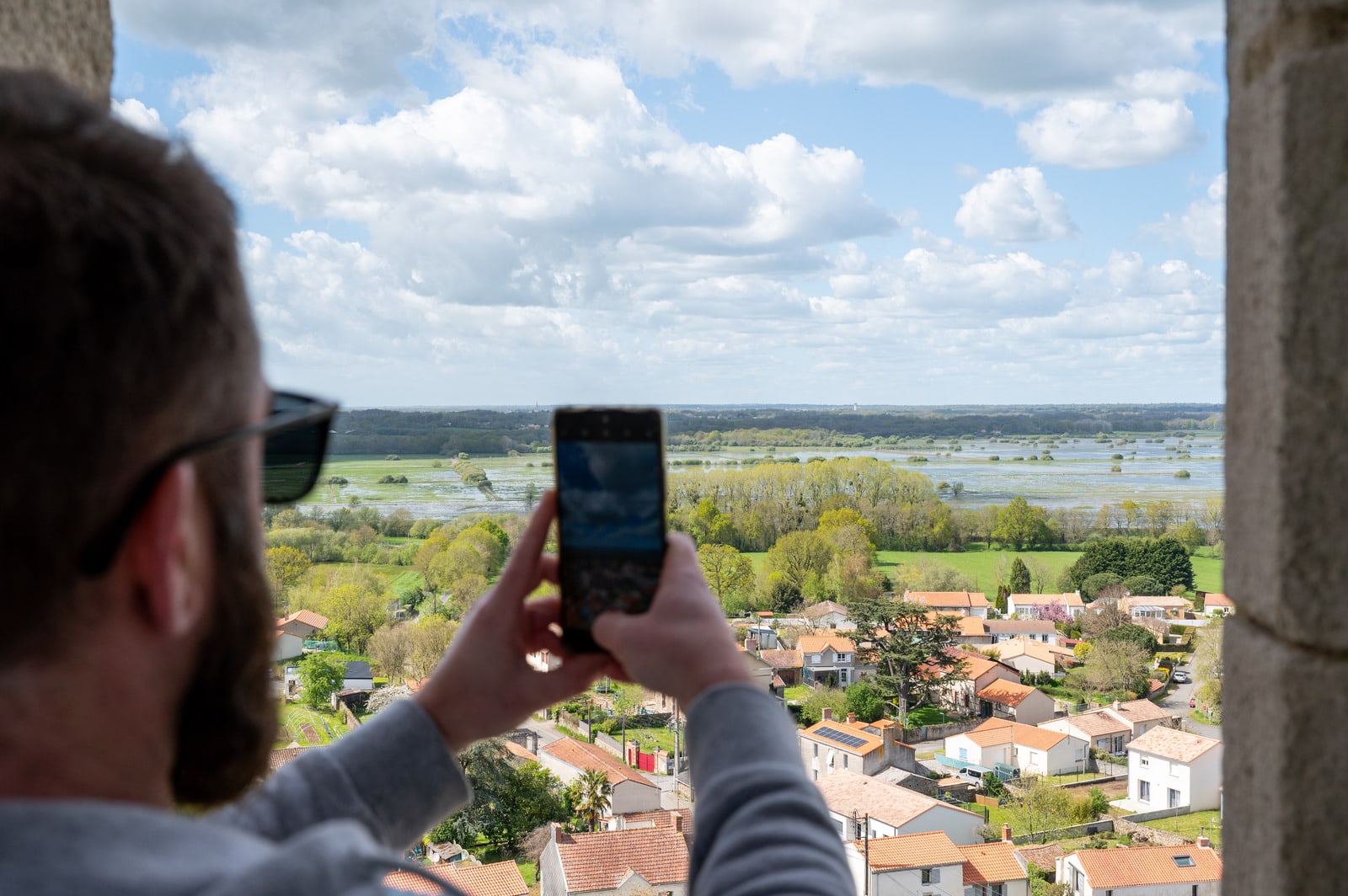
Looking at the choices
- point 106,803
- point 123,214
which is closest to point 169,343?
point 123,214

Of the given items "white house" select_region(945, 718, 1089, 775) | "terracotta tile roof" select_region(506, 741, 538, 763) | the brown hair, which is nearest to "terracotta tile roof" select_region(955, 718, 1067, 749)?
"white house" select_region(945, 718, 1089, 775)

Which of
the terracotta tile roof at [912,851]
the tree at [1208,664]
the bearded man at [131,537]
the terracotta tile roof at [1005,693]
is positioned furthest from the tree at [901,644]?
the bearded man at [131,537]

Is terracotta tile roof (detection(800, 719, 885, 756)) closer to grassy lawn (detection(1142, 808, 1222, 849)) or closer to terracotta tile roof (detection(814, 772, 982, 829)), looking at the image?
terracotta tile roof (detection(814, 772, 982, 829))

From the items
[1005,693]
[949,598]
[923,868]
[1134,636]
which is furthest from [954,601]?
[923,868]

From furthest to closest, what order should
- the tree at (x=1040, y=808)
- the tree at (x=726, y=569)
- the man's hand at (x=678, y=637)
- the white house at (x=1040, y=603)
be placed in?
1. the white house at (x=1040, y=603)
2. the tree at (x=1040, y=808)
3. the tree at (x=726, y=569)
4. the man's hand at (x=678, y=637)

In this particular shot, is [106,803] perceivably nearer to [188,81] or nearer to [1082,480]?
[188,81]

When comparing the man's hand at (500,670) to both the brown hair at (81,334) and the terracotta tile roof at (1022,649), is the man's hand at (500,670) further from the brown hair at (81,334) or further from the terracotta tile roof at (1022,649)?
the terracotta tile roof at (1022,649)
